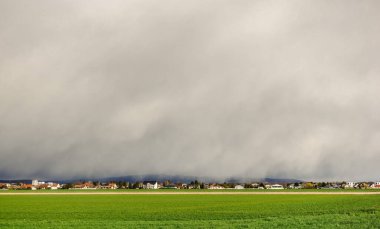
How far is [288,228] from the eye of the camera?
32125 millimetres

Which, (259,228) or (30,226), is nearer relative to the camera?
(259,228)

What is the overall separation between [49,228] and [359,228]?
23.5m

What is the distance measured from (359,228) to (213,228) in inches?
400

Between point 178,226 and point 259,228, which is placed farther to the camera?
point 178,226

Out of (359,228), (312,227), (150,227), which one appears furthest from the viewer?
(150,227)

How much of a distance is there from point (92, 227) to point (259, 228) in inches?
522

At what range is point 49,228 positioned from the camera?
35844 millimetres

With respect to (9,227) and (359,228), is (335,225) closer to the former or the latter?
(359,228)

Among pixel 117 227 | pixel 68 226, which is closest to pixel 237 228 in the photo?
pixel 117 227

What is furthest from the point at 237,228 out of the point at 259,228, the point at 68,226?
the point at 68,226

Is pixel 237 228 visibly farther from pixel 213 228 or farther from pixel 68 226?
pixel 68 226

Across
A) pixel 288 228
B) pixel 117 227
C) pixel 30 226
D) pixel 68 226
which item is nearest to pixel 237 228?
pixel 288 228

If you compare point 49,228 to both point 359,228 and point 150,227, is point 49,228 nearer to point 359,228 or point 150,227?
point 150,227

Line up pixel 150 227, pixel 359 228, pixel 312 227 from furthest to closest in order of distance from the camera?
pixel 150 227 → pixel 312 227 → pixel 359 228
